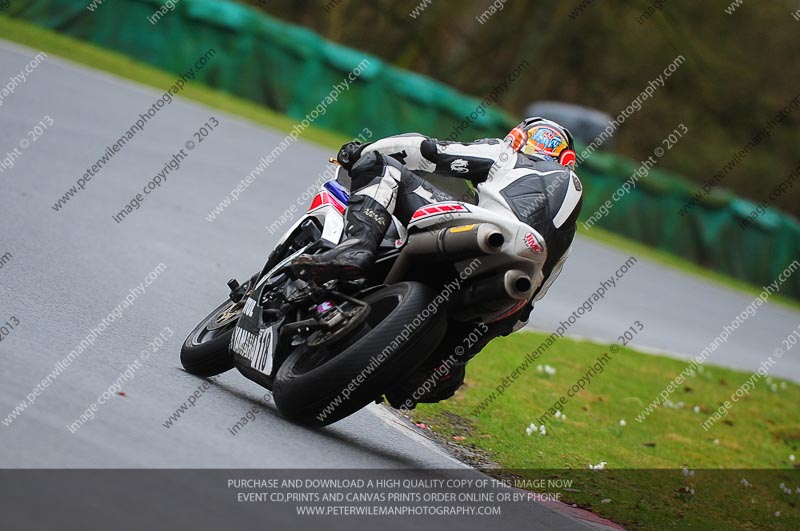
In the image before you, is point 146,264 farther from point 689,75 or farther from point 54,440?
point 689,75

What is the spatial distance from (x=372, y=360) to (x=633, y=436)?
15.0 ft

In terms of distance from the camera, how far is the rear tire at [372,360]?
5.62m

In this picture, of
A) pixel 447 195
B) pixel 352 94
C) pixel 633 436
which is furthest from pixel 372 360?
pixel 352 94

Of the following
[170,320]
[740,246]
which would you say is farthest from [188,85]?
[170,320]

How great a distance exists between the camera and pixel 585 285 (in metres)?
16.6

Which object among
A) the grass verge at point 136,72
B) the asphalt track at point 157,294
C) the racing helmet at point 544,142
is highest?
the racing helmet at point 544,142

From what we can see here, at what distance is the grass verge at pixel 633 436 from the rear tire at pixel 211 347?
1487 mm

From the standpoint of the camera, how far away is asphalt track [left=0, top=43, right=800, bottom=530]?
534 cm

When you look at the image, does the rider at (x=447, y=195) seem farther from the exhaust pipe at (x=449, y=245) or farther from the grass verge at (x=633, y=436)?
the grass verge at (x=633, y=436)

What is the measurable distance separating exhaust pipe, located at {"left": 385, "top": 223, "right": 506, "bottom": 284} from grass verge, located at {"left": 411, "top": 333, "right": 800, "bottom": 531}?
61.6 inches

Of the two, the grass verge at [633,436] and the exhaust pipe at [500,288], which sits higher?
the exhaust pipe at [500,288]

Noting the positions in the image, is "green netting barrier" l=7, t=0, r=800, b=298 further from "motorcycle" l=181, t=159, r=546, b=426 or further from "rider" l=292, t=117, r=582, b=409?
"motorcycle" l=181, t=159, r=546, b=426

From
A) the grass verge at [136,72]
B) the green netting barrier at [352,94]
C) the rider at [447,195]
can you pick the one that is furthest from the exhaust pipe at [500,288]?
the green netting barrier at [352,94]

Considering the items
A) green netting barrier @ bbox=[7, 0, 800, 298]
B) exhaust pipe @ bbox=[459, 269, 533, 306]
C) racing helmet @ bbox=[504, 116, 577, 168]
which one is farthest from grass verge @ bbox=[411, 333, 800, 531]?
green netting barrier @ bbox=[7, 0, 800, 298]
